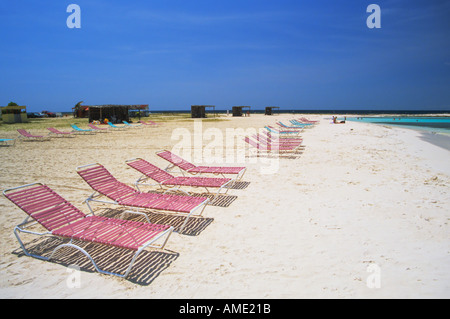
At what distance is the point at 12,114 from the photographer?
84.7 ft

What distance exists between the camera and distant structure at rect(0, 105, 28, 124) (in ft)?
83.4

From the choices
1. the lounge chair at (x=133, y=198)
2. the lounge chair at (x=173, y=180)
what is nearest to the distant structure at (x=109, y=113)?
the lounge chair at (x=173, y=180)

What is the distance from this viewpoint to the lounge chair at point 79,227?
2.72 meters

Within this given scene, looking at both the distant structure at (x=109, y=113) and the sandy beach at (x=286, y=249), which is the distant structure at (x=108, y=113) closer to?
the distant structure at (x=109, y=113)

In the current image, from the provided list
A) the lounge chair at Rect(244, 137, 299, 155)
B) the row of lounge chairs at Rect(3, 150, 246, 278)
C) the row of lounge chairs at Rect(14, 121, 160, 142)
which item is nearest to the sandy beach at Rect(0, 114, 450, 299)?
the row of lounge chairs at Rect(3, 150, 246, 278)

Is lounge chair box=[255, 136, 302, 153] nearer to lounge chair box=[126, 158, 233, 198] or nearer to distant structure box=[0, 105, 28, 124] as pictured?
lounge chair box=[126, 158, 233, 198]

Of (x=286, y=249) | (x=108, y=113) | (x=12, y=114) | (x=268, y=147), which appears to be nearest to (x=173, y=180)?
(x=286, y=249)

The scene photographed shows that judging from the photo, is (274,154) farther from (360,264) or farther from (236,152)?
(360,264)

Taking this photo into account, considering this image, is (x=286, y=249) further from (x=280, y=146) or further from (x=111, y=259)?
(x=280, y=146)

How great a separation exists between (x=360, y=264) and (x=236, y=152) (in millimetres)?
7333

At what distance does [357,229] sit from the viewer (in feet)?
11.7

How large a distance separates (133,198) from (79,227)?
1.06 m

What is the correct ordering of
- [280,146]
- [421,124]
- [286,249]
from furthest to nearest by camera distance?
[421,124]
[280,146]
[286,249]
